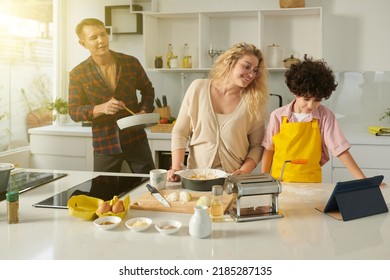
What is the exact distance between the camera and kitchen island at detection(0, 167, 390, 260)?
3.89ft

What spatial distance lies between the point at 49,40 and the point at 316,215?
3.20 meters

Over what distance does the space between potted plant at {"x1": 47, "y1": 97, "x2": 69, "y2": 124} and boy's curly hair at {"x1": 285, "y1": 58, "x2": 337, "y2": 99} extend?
2493mm

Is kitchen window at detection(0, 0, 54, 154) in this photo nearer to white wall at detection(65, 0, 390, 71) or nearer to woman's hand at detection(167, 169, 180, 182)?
white wall at detection(65, 0, 390, 71)

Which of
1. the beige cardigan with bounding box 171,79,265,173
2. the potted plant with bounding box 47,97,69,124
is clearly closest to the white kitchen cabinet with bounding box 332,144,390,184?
the beige cardigan with bounding box 171,79,265,173

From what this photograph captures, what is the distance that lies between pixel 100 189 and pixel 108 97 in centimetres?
170

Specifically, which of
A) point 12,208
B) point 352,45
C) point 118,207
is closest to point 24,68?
point 12,208

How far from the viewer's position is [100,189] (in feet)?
6.17

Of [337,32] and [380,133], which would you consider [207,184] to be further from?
[337,32]

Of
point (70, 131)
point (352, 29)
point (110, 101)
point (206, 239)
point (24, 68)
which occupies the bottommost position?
point (206, 239)

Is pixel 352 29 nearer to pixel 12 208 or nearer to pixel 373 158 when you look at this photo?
pixel 373 158

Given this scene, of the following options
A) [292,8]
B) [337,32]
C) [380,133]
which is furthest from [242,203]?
[337,32]

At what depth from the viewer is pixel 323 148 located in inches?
83.8

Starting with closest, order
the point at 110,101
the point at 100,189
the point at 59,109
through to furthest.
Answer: the point at 100,189 < the point at 110,101 < the point at 59,109

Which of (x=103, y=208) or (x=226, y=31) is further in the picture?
(x=226, y=31)
